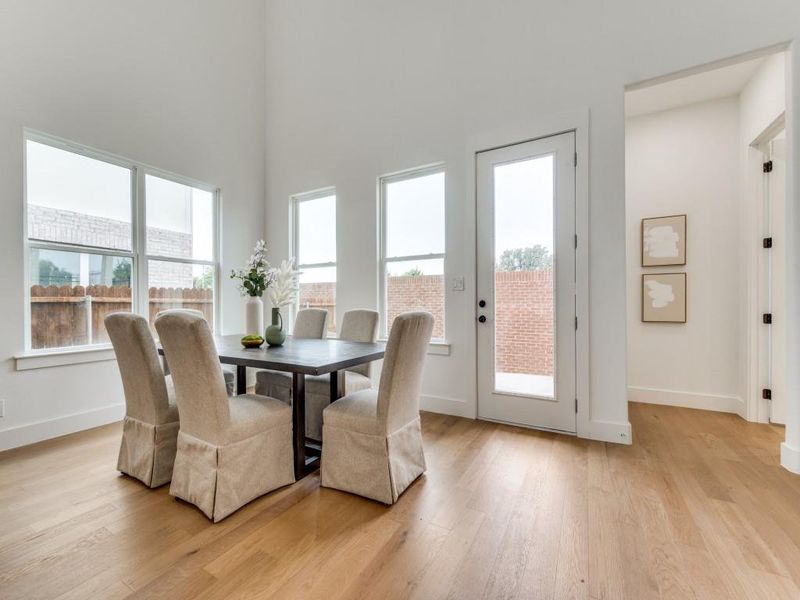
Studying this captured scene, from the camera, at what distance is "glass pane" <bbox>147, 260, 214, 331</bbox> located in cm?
337

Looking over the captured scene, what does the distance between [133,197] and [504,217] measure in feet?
11.2

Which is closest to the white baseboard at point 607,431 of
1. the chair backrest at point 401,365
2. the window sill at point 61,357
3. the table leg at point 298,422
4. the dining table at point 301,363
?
the chair backrest at point 401,365

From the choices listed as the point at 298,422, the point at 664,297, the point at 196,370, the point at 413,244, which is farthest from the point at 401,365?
the point at 664,297

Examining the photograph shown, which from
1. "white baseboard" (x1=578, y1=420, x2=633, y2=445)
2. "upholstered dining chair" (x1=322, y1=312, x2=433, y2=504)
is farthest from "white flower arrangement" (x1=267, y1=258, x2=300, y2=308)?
Result: "white baseboard" (x1=578, y1=420, x2=633, y2=445)

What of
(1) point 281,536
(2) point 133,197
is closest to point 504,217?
(1) point 281,536

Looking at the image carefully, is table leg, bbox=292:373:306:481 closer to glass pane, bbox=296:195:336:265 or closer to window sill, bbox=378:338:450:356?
window sill, bbox=378:338:450:356

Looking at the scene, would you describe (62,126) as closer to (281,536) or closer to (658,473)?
(281,536)

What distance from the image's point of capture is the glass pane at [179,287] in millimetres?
3373

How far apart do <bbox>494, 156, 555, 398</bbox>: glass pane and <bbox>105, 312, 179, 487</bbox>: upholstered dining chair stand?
2411 millimetres

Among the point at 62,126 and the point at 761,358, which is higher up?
the point at 62,126

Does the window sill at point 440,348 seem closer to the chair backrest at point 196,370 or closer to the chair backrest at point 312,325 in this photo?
the chair backrest at point 312,325

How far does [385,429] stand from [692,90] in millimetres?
3937

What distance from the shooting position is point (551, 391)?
2766 mm

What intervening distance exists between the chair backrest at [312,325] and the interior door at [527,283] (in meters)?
1.42
